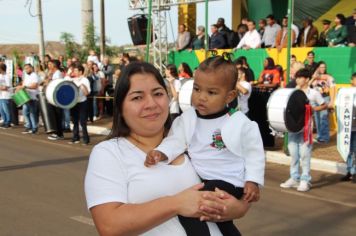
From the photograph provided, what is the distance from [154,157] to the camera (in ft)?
7.07

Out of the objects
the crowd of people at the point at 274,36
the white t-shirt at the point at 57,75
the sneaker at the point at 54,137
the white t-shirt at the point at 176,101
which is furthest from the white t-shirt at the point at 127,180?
the crowd of people at the point at 274,36

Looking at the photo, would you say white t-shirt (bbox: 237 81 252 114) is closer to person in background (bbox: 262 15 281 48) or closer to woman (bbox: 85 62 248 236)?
person in background (bbox: 262 15 281 48)

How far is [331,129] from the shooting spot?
13.7 m

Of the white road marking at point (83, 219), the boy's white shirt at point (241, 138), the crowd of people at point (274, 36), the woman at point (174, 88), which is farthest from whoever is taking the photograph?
the crowd of people at point (274, 36)

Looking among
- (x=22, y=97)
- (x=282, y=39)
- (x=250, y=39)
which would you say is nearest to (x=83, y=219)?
(x=22, y=97)

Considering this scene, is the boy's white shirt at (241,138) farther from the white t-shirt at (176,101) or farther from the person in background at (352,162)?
the white t-shirt at (176,101)

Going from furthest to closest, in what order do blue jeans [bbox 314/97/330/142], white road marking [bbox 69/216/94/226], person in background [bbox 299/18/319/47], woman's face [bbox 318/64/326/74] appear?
person in background [bbox 299/18/319/47], woman's face [bbox 318/64/326/74], blue jeans [bbox 314/97/330/142], white road marking [bbox 69/216/94/226]

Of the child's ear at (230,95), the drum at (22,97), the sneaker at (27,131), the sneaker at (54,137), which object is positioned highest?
the child's ear at (230,95)

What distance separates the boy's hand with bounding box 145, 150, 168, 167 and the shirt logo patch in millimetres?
484

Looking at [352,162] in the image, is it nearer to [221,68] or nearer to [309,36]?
[221,68]

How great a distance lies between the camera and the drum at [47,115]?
13.6 meters

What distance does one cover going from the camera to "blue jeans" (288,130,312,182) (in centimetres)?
807

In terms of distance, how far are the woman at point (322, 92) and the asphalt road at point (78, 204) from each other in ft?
8.61

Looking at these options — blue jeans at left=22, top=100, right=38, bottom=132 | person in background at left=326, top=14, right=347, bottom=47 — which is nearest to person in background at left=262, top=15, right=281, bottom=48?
person in background at left=326, top=14, right=347, bottom=47
